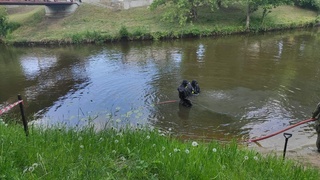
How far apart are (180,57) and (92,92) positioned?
31.2 ft

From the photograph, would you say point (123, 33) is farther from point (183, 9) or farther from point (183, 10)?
point (183, 9)

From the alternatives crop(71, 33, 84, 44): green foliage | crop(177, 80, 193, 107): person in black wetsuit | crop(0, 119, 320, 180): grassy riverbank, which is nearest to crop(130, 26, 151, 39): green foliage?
crop(71, 33, 84, 44): green foliage

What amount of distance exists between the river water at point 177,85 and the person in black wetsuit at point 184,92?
429 mm

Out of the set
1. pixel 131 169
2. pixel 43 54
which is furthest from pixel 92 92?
pixel 43 54

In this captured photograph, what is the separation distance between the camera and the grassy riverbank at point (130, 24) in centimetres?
3136

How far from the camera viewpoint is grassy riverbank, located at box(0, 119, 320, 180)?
409cm

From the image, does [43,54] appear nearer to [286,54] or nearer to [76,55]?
[76,55]

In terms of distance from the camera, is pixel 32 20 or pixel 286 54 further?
pixel 32 20

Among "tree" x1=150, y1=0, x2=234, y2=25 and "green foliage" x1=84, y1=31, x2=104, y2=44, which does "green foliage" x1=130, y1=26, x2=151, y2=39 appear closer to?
"green foliage" x1=84, y1=31, x2=104, y2=44

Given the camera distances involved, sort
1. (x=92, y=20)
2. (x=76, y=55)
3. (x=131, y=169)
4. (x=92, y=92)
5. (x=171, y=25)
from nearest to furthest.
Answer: (x=131, y=169)
(x=92, y=92)
(x=76, y=55)
(x=171, y=25)
(x=92, y=20)

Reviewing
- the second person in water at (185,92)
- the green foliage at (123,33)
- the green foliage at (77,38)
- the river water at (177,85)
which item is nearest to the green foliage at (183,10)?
the green foliage at (123,33)

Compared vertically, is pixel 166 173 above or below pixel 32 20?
below

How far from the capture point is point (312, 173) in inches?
190

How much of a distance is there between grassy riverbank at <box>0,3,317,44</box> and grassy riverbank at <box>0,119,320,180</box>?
26427 mm
